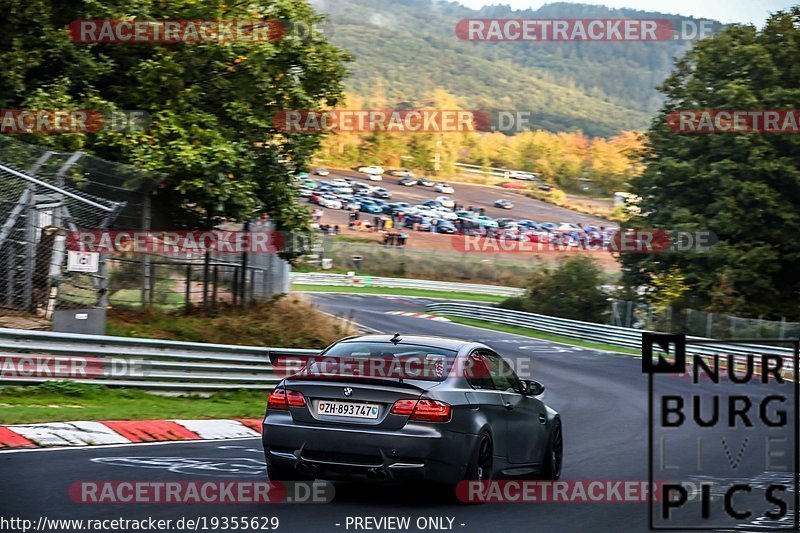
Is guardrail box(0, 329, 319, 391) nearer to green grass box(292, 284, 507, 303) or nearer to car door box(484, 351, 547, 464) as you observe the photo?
car door box(484, 351, 547, 464)

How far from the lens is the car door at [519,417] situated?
9.58 metres

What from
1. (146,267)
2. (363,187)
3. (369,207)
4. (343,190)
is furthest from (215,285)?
(363,187)

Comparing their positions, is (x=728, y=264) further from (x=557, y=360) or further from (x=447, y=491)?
(x=447, y=491)

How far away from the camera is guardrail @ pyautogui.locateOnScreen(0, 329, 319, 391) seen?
563 inches

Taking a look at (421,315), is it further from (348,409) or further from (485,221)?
(348,409)

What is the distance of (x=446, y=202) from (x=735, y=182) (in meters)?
63.7

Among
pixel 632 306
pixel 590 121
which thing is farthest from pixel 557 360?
pixel 590 121

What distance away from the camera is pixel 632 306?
147 feet

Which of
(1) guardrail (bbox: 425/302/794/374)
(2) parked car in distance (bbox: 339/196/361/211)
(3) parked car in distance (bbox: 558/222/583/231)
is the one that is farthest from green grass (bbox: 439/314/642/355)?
(2) parked car in distance (bbox: 339/196/361/211)

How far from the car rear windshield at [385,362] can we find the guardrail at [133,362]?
255 inches

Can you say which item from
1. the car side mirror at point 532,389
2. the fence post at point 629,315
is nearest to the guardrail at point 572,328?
the fence post at point 629,315

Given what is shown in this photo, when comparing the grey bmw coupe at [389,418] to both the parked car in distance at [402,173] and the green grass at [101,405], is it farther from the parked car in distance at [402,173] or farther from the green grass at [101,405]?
the parked car in distance at [402,173]

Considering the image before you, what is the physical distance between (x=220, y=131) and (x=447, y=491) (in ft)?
49.1

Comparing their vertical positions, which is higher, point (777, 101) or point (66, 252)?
point (777, 101)
